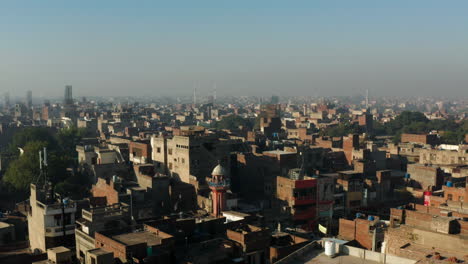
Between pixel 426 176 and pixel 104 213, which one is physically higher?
pixel 104 213

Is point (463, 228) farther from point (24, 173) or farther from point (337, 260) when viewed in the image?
point (24, 173)

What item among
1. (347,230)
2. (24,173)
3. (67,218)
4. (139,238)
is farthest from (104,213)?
(24,173)

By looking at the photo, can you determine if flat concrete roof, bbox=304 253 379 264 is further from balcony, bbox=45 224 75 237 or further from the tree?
the tree

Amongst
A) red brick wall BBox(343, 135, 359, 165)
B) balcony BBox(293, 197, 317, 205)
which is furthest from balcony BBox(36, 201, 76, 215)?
red brick wall BBox(343, 135, 359, 165)

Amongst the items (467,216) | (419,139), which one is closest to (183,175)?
(467,216)

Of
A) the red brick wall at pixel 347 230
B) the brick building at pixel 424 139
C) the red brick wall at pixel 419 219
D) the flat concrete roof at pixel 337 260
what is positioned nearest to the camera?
the flat concrete roof at pixel 337 260

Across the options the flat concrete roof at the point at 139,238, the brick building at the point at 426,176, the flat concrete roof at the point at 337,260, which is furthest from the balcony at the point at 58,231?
the brick building at the point at 426,176

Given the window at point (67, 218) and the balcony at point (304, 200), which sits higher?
the window at point (67, 218)

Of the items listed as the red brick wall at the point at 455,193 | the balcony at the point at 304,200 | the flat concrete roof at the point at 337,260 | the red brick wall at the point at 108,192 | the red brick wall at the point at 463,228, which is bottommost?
the balcony at the point at 304,200

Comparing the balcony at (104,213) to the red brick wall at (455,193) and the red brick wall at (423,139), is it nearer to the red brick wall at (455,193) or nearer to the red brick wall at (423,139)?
the red brick wall at (455,193)

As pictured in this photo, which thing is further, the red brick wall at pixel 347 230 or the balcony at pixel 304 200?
the balcony at pixel 304 200

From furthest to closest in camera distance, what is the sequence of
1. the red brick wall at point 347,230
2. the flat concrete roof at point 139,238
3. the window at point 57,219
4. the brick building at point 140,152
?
the brick building at point 140,152 < the window at point 57,219 < the red brick wall at point 347,230 < the flat concrete roof at point 139,238

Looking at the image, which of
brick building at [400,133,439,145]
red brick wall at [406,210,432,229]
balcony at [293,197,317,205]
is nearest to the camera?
red brick wall at [406,210,432,229]
